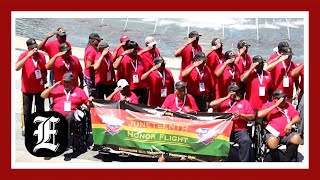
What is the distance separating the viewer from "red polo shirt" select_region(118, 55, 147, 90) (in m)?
13.4

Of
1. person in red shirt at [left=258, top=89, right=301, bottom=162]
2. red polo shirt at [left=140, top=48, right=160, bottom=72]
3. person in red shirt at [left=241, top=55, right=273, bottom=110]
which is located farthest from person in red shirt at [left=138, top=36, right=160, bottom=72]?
person in red shirt at [left=258, top=89, right=301, bottom=162]

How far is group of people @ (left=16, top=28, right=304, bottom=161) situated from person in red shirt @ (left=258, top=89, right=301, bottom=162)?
0.06ft

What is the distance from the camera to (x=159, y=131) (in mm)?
12367

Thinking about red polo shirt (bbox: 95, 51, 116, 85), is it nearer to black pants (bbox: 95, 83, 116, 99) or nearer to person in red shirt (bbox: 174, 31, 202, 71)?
black pants (bbox: 95, 83, 116, 99)

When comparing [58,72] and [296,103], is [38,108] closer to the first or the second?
[58,72]

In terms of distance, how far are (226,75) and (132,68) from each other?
1.89 metres

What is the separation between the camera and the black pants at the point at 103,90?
13578 millimetres

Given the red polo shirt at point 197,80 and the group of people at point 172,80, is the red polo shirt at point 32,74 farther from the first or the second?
the red polo shirt at point 197,80

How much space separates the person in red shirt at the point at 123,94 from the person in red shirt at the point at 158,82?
22.8 inches

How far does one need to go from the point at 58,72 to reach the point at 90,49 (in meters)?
0.85

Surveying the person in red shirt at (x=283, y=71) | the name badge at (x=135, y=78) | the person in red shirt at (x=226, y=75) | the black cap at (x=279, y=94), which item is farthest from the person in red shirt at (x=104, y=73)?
the black cap at (x=279, y=94)

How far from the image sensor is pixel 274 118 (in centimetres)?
1232

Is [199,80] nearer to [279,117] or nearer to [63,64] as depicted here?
[279,117]

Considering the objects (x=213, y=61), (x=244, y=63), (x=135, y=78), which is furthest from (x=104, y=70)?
(x=244, y=63)
